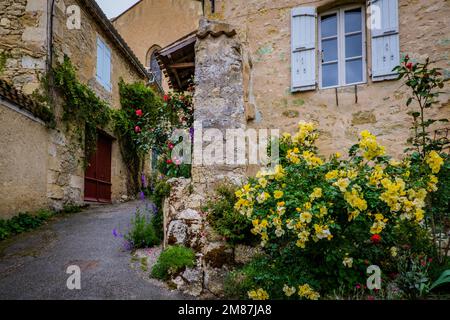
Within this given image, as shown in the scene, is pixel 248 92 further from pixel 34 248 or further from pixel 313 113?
pixel 34 248

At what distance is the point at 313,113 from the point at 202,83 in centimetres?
183

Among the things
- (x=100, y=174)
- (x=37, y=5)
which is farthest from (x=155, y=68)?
(x=37, y=5)

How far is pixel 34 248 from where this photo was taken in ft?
15.2

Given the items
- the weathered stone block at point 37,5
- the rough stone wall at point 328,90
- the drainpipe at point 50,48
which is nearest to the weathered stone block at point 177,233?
the rough stone wall at point 328,90

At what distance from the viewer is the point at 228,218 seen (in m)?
3.61

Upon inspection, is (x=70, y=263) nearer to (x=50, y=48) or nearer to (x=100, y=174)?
(x=50, y=48)

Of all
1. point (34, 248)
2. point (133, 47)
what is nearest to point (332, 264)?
point (34, 248)

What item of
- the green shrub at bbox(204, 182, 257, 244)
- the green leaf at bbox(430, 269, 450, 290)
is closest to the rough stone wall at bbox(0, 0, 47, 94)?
the green shrub at bbox(204, 182, 257, 244)

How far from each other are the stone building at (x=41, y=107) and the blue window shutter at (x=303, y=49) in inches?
193

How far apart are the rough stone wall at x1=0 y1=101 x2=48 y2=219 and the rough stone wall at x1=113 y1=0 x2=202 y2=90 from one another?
9437mm

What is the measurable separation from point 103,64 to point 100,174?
325 cm

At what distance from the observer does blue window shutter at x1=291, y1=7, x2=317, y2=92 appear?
4.96 meters

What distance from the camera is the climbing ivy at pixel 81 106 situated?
7.07 metres
